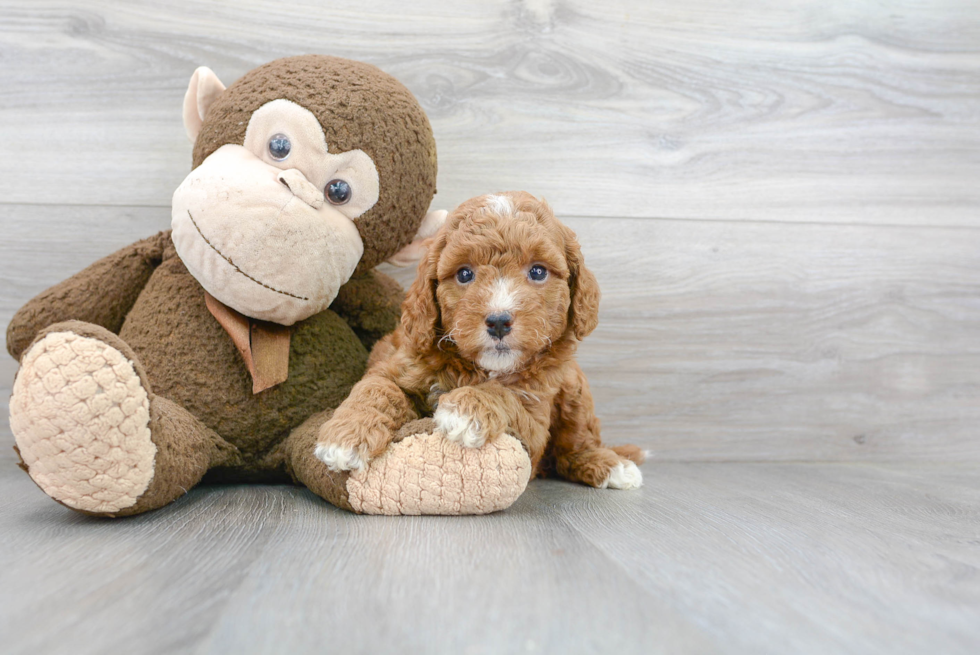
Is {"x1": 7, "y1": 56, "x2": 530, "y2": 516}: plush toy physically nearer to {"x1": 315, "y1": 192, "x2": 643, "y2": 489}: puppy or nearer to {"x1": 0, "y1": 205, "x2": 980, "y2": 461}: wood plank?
{"x1": 315, "y1": 192, "x2": 643, "y2": 489}: puppy

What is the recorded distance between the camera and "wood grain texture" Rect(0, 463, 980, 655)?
2.11 ft

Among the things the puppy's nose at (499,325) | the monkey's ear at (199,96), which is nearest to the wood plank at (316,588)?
the puppy's nose at (499,325)

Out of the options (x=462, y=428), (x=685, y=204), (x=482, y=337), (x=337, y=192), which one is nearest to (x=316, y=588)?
(x=462, y=428)

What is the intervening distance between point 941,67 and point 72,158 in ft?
6.93

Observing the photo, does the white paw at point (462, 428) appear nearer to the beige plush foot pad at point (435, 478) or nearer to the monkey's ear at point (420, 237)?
the beige plush foot pad at point (435, 478)

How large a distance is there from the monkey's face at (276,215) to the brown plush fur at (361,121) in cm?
2

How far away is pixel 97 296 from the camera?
1.24 metres

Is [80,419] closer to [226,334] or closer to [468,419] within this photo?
[226,334]

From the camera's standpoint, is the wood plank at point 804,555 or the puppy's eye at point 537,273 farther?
the puppy's eye at point 537,273

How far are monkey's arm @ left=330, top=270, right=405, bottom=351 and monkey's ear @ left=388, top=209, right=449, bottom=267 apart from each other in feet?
0.23

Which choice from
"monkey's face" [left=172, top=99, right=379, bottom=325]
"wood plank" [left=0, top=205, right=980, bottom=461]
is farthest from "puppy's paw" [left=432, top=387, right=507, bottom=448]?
"wood plank" [left=0, top=205, right=980, bottom=461]

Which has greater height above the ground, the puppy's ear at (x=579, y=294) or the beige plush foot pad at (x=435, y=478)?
the puppy's ear at (x=579, y=294)

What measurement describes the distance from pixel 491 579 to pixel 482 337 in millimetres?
369

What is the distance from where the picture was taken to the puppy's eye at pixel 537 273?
3.49 feet
